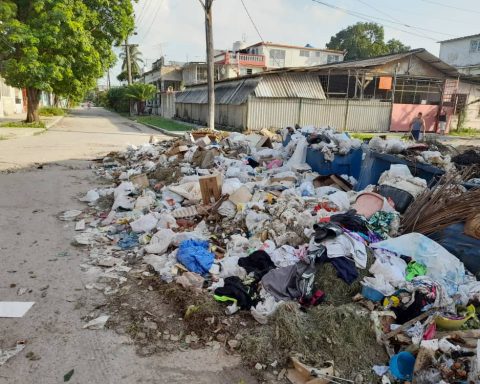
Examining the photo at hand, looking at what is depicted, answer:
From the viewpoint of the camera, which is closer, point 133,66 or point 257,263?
point 257,263

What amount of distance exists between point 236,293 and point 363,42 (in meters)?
64.3

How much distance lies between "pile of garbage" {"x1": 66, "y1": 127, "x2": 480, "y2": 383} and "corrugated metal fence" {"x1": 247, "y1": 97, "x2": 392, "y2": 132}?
1201cm

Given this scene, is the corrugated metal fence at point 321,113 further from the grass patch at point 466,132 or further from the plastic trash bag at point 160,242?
the plastic trash bag at point 160,242

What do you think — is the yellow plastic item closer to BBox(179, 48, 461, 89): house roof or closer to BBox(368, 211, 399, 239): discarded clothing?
BBox(368, 211, 399, 239): discarded clothing

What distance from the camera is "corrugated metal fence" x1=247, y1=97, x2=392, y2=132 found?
19.3m

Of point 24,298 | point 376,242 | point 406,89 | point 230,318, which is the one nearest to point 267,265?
point 230,318

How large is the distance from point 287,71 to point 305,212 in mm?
16241

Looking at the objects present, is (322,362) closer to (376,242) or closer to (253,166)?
(376,242)

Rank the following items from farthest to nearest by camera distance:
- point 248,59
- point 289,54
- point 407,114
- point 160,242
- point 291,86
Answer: point 289,54
point 248,59
point 407,114
point 291,86
point 160,242

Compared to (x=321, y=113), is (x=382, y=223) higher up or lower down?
lower down

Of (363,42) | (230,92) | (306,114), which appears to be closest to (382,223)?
(306,114)

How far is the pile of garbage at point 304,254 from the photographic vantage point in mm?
3010

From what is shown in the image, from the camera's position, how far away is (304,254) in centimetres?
406

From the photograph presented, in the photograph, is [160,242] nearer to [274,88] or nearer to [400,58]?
[274,88]
